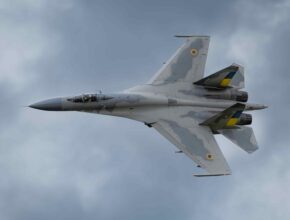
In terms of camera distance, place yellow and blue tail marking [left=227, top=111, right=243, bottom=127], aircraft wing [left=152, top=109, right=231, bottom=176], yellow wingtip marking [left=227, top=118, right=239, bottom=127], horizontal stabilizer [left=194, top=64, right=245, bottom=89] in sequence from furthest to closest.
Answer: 1. horizontal stabilizer [left=194, top=64, right=245, bottom=89]
2. yellow wingtip marking [left=227, top=118, right=239, bottom=127]
3. yellow and blue tail marking [left=227, top=111, right=243, bottom=127]
4. aircraft wing [left=152, top=109, right=231, bottom=176]

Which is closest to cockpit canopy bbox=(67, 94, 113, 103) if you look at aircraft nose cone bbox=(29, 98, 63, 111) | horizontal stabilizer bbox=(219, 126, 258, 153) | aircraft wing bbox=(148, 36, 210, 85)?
aircraft nose cone bbox=(29, 98, 63, 111)

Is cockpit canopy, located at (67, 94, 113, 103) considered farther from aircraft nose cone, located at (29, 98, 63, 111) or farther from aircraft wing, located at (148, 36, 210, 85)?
aircraft wing, located at (148, 36, 210, 85)

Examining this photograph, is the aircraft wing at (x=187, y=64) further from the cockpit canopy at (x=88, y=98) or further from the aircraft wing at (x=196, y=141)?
the cockpit canopy at (x=88, y=98)

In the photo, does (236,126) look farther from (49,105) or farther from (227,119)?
(49,105)

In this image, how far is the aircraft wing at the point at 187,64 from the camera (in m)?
52.4

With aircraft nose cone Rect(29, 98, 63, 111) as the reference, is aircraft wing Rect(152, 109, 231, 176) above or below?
below

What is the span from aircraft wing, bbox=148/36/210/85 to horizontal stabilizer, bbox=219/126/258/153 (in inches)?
158

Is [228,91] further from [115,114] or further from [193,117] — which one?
[115,114]

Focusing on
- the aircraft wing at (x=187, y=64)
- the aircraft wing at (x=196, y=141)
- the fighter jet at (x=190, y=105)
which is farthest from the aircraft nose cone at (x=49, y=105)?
the aircraft wing at (x=187, y=64)

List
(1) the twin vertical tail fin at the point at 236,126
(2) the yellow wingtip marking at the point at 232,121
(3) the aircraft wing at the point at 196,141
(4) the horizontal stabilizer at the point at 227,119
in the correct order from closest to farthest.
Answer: (3) the aircraft wing at the point at 196,141 < (4) the horizontal stabilizer at the point at 227,119 < (1) the twin vertical tail fin at the point at 236,126 < (2) the yellow wingtip marking at the point at 232,121

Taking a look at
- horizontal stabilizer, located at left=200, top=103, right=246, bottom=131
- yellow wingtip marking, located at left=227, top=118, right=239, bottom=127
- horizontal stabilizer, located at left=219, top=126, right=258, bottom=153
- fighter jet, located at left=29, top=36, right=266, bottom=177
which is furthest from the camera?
horizontal stabilizer, located at left=219, top=126, right=258, bottom=153

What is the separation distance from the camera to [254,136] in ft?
169

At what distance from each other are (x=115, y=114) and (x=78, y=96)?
2468mm

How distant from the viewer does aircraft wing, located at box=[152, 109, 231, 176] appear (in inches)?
1922
